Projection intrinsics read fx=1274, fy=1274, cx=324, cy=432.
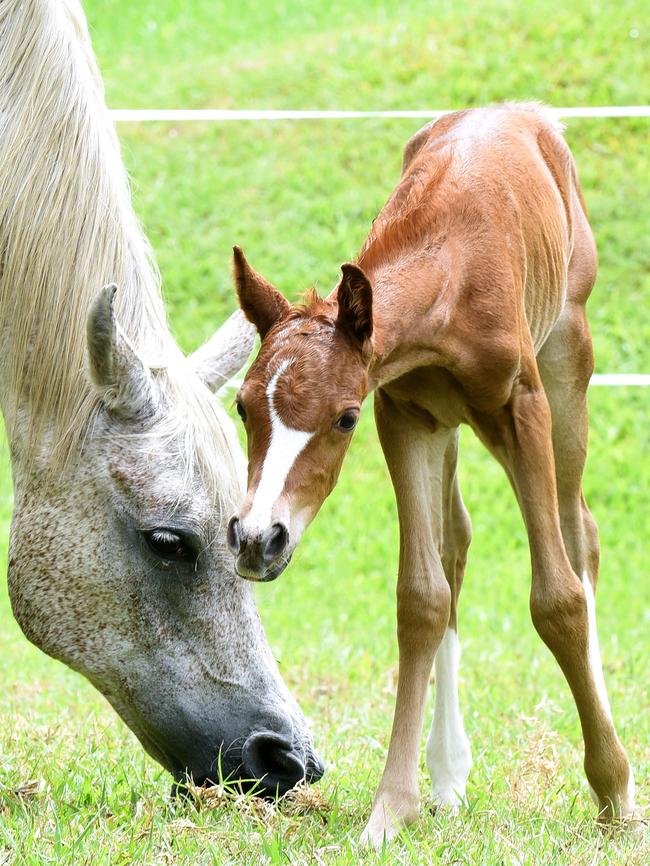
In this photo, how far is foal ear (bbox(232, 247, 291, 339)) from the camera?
9.69 feet

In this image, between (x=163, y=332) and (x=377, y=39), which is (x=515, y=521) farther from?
(x=377, y=39)

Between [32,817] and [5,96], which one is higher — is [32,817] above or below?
below

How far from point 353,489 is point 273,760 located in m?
6.19

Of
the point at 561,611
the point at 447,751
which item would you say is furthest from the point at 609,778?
the point at 447,751

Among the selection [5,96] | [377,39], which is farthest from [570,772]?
[377,39]

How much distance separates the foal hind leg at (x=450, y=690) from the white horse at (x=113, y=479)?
51 centimetres

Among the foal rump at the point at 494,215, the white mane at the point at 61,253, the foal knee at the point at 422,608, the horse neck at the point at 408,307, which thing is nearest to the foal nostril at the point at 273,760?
the foal knee at the point at 422,608

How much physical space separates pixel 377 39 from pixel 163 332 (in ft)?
35.4

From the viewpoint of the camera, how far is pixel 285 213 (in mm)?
11289

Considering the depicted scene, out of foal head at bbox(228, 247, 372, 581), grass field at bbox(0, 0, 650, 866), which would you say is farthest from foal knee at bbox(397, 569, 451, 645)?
foal head at bbox(228, 247, 372, 581)

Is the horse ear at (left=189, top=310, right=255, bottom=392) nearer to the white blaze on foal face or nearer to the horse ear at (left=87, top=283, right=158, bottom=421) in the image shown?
the horse ear at (left=87, top=283, right=158, bottom=421)

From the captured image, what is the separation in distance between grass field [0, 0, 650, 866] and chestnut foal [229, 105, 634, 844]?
0.36m

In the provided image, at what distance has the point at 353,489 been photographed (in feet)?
31.4

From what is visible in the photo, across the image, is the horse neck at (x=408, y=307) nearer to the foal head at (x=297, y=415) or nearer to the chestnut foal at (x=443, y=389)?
the chestnut foal at (x=443, y=389)
